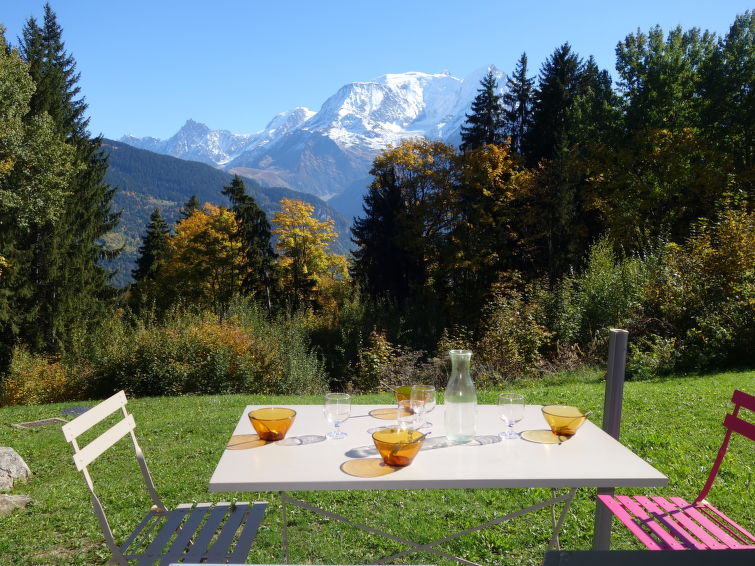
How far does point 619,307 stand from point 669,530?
348 inches

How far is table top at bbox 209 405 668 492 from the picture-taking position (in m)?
1.86

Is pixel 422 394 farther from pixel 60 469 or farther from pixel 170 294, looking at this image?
pixel 170 294

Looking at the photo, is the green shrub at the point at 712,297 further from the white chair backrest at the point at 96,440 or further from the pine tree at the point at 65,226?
the pine tree at the point at 65,226

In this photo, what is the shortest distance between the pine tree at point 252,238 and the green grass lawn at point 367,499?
2189 centimetres

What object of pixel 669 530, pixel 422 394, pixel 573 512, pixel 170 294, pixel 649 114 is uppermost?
pixel 649 114

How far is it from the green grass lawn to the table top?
1.36 meters

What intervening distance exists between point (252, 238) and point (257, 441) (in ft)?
89.4

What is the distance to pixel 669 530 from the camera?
7.89 ft

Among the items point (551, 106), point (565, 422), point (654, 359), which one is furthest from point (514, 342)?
point (551, 106)

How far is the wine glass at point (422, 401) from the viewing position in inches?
96.8

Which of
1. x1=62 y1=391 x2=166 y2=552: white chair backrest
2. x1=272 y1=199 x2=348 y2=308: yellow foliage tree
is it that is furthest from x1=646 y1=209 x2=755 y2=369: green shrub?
x1=272 y1=199 x2=348 y2=308: yellow foliage tree

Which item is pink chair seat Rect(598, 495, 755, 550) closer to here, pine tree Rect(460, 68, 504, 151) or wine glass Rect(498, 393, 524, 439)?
wine glass Rect(498, 393, 524, 439)

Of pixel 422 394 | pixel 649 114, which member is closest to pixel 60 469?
pixel 422 394

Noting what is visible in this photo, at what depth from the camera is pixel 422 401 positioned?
247cm
